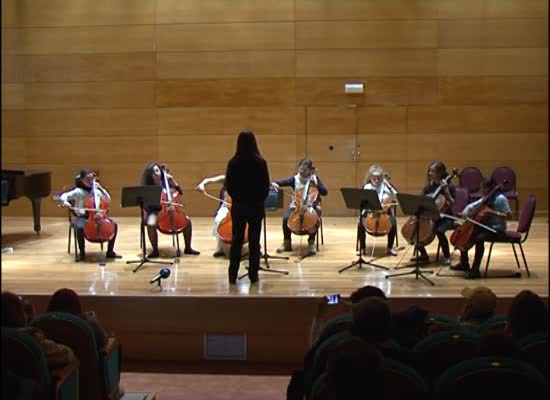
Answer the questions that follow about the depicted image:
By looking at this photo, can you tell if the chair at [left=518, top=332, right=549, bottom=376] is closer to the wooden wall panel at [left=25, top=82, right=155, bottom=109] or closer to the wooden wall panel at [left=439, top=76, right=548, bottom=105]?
the wooden wall panel at [left=439, top=76, right=548, bottom=105]

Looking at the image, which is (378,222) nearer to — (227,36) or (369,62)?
(369,62)

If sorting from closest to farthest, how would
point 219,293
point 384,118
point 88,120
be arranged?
point 219,293 < point 384,118 < point 88,120

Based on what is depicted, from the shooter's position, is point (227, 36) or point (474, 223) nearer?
point (474, 223)

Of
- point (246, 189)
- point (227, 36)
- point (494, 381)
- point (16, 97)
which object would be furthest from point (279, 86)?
point (494, 381)

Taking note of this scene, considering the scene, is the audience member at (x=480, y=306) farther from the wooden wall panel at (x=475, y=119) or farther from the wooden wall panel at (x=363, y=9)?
the wooden wall panel at (x=363, y=9)

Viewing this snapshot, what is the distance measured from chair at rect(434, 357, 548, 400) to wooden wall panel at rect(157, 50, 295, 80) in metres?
8.78

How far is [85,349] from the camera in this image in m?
4.02

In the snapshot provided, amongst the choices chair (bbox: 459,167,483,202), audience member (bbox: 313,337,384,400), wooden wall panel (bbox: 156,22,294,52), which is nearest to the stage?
chair (bbox: 459,167,483,202)

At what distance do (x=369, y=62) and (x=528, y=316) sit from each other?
8044 millimetres

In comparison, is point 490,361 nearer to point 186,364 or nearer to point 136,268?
point 186,364

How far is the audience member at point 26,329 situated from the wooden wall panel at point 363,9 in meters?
8.40

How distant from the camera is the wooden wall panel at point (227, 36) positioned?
11141 mm

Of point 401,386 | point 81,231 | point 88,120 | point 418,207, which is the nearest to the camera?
point 401,386

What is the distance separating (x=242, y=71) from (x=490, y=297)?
7645 millimetres
